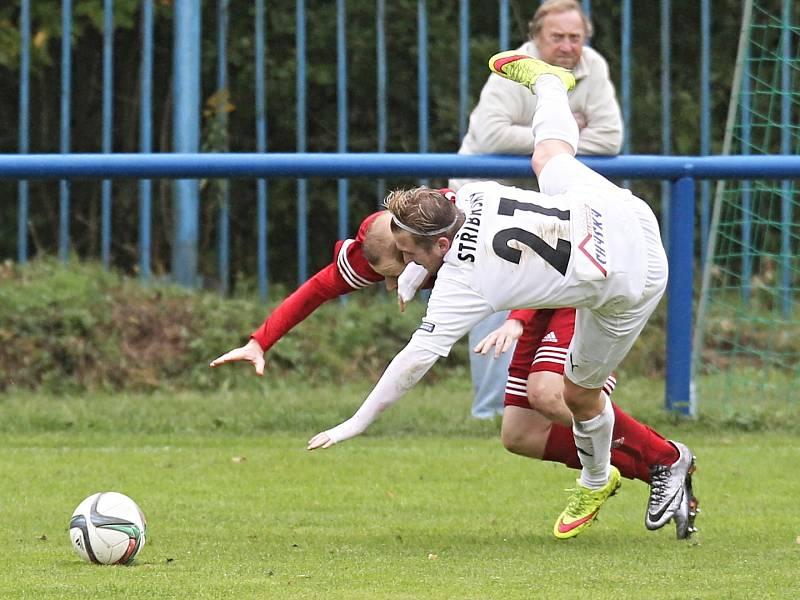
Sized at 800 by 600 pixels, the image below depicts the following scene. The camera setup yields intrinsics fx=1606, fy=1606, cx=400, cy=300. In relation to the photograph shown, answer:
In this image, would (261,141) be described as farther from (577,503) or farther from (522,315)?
(577,503)

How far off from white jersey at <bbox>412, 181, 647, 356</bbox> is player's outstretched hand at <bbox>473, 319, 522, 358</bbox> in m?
0.22

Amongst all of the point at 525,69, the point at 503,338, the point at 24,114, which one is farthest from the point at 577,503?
the point at 24,114

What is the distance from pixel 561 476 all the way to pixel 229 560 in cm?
247

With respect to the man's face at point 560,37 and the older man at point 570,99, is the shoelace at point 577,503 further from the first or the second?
the man's face at point 560,37

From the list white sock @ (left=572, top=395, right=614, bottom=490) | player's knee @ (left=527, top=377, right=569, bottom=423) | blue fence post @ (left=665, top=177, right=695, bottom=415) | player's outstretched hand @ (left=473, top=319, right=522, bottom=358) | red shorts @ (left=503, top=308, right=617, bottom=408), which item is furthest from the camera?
blue fence post @ (left=665, top=177, right=695, bottom=415)

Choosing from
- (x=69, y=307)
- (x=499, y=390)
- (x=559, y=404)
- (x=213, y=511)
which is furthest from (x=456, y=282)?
(x=69, y=307)

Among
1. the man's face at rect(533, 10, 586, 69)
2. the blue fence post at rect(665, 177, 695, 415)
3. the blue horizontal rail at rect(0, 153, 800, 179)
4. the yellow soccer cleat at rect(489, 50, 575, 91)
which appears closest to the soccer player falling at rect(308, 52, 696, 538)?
the yellow soccer cleat at rect(489, 50, 575, 91)

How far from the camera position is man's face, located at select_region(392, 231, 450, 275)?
17.6 feet

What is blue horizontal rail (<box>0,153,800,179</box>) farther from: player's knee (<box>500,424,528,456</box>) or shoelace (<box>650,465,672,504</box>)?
shoelace (<box>650,465,672,504</box>)

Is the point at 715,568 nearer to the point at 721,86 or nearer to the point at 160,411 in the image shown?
the point at 160,411

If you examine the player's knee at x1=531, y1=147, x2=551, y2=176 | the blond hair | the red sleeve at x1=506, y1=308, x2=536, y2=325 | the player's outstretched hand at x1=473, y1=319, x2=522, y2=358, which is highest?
the blond hair

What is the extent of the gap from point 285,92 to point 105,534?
840cm

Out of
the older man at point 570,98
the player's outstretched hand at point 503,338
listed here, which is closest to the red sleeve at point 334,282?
the player's outstretched hand at point 503,338

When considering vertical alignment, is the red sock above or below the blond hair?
below
